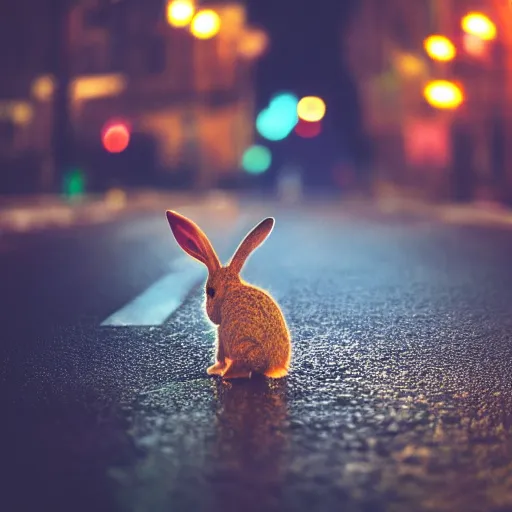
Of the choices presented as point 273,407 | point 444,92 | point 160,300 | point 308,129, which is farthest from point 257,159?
point 273,407

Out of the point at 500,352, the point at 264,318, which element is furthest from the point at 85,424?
the point at 500,352

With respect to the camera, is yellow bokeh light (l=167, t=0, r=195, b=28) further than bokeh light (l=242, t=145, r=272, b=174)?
No

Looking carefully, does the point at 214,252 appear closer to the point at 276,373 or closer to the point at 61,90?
the point at 276,373

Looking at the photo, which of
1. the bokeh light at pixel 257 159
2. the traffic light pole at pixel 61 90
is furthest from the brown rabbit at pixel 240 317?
the bokeh light at pixel 257 159

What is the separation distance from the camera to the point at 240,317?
379cm

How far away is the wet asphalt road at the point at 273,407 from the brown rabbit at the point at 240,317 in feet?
0.33

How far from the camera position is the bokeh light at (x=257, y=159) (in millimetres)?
38134

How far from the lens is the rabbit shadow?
8.04 ft

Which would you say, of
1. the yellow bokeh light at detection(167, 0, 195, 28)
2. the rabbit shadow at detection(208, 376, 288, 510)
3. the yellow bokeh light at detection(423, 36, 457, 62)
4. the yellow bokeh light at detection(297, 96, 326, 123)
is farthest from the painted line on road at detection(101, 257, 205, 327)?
the yellow bokeh light at detection(297, 96, 326, 123)

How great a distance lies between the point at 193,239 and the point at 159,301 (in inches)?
101

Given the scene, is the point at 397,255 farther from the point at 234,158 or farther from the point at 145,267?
the point at 234,158

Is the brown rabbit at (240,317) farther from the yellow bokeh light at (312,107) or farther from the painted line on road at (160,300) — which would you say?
the yellow bokeh light at (312,107)

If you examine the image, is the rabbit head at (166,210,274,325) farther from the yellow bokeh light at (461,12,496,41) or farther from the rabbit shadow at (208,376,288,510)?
the yellow bokeh light at (461,12,496,41)

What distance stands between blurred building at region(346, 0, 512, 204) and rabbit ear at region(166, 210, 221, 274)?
53.3 feet
